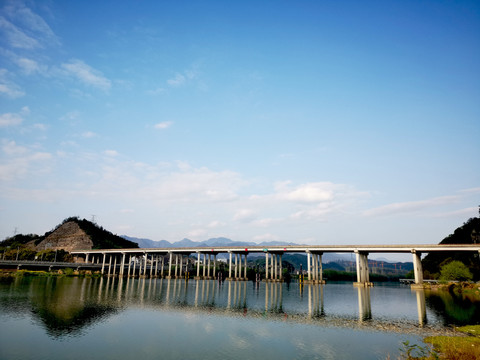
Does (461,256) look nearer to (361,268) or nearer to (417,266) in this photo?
(417,266)

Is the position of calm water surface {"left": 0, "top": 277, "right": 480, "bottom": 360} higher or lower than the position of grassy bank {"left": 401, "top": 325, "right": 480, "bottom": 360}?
lower

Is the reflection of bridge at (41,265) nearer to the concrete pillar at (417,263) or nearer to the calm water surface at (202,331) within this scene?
the calm water surface at (202,331)

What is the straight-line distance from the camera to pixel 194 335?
3105cm

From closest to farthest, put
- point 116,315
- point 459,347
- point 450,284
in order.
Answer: point 459,347 → point 116,315 → point 450,284

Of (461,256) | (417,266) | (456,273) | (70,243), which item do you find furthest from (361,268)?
(70,243)

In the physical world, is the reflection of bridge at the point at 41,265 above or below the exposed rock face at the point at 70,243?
below

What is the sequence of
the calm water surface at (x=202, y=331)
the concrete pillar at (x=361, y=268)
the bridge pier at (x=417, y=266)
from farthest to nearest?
the concrete pillar at (x=361, y=268)
the bridge pier at (x=417, y=266)
the calm water surface at (x=202, y=331)

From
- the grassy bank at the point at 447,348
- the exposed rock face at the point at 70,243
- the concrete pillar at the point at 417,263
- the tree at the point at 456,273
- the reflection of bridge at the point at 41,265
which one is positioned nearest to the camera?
the grassy bank at the point at 447,348

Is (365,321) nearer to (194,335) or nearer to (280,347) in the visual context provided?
(280,347)

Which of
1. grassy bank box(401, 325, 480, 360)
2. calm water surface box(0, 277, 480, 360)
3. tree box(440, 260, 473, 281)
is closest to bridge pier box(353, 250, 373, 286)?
tree box(440, 260, 473, 281)

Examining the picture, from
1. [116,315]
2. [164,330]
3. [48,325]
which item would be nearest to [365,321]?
[164,330]

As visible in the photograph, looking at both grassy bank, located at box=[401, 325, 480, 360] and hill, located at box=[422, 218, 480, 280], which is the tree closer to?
hill, located at box=[422, 218, 480, 280]

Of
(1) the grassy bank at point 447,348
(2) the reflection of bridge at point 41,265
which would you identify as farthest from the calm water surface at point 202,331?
(2) the reflection of bridge at point 41,265

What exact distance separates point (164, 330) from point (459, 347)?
1103 inches
